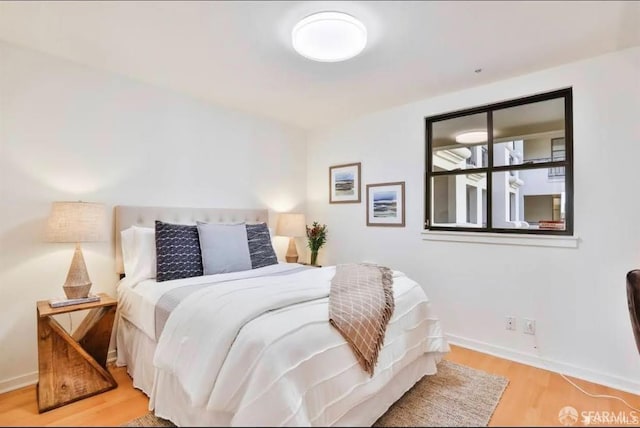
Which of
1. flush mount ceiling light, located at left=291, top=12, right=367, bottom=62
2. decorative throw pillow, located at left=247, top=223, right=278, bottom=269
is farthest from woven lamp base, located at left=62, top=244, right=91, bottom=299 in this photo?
flush mount ceiling light, located at left=291, top=12, right=367, bottom=62

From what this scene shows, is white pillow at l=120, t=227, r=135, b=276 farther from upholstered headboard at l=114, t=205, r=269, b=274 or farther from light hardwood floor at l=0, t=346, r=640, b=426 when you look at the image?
light hardwood floor at l=0, t=346, r=640, b=426

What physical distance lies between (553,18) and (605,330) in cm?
211

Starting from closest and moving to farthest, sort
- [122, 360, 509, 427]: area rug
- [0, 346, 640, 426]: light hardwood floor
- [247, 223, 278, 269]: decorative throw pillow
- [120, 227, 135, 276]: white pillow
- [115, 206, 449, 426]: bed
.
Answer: [0, 346, 640, 426]: light hardwood floor → [122, 360, 509, 427]: area rug → [115, 206, 449, 426]: bed → [120, 227, 135, 276]: white pillow → [247, 223, 278, 269]: decorative throw pillow

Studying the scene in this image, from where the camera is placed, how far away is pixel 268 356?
4.13 feet

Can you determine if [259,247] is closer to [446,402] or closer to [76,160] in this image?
[76,160]

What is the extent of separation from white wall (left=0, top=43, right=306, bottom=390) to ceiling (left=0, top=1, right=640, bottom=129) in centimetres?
20

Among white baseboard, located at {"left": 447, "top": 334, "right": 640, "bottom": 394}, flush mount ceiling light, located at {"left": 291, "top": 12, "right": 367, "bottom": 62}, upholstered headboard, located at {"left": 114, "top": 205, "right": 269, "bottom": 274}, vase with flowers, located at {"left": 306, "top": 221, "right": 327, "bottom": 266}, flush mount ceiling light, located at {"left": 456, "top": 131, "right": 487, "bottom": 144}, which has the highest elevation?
flush mount ceiling light, located at {"left": 291, "top": 12, "right": 367, "bottom": 62}

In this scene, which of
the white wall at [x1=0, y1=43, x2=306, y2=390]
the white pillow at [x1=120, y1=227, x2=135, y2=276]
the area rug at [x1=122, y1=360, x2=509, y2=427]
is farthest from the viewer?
the white pillow at [x1=120, y1=227, x2=135, y2=276]

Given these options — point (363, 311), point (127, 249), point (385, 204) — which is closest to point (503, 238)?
point (385, 204)

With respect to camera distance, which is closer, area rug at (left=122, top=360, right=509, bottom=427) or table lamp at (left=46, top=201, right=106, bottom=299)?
area rug at (left=122, top=360, right=509, bottom=427)

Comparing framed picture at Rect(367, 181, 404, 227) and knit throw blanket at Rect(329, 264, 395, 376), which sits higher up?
framed picture at Rect(367, 181, 404, 227)

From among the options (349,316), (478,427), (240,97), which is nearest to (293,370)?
(349,316)

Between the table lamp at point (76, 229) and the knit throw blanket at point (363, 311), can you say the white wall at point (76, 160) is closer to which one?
the table lamp at point (76, 229)

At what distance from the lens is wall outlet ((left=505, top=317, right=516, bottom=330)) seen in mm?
2619
